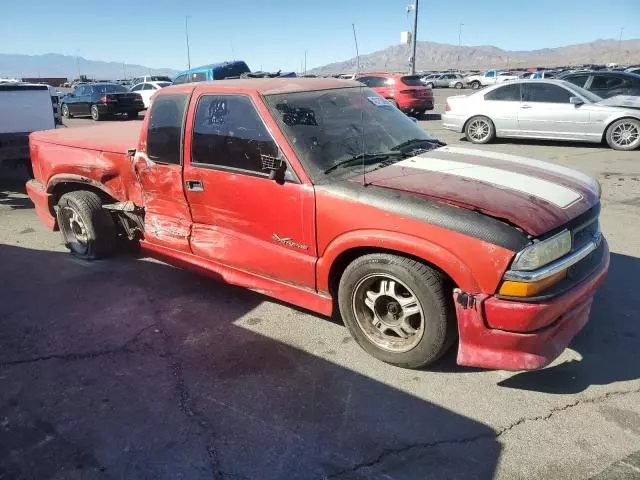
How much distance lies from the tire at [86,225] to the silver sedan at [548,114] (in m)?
9.39

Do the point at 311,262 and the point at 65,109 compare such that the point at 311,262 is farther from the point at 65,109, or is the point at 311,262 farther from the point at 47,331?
the point at 65,109

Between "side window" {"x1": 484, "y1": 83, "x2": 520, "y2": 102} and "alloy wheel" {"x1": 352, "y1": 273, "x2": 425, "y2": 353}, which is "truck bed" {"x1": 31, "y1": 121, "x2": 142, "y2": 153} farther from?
"side window" {"x1": 484, "y1": 83, "x2": 520, "y2": 102}

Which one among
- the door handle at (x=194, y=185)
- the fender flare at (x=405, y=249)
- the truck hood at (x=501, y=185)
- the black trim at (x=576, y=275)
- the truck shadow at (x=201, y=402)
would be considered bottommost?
the truck shadow at (x=201, y=402)

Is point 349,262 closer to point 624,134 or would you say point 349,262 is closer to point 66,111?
point 624,134

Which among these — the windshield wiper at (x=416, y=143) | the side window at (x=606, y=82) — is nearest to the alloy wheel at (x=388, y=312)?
the windshield wiper at (x=416, y=143)

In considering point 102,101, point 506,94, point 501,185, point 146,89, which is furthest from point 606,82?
point 146,89

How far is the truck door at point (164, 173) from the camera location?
3895 mm

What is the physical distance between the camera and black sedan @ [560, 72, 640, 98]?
12.0 metres

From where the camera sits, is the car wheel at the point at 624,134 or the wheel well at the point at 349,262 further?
the car wheel at the point at 624,134

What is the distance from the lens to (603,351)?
3.21 metres

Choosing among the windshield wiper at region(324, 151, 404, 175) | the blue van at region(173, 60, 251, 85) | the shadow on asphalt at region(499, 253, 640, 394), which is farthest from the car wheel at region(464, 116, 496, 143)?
the windshield wiper at region(324, 151, 404, 175)

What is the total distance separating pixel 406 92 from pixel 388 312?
14.7 m

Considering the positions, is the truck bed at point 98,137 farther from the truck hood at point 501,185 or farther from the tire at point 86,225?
the truck hood at point 501,185

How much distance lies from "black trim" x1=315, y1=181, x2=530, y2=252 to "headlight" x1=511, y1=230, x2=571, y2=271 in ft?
0.16
